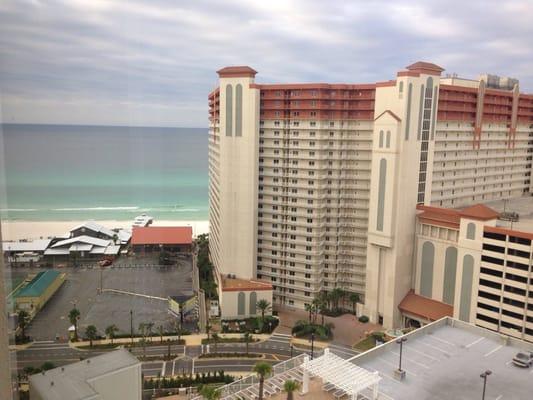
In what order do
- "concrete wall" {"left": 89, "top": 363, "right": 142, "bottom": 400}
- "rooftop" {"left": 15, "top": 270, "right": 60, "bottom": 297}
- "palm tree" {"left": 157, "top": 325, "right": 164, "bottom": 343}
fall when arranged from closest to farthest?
"rooftop" {"left": 15, "top": 270, "right": 60, "bottom": 297}
"concrete wall" {"left": 89, "top": 363, "right": 142, "bottom": 400}
"palm tree" {"left": 157, "top": 325, "right": 164, "bottom": 343}

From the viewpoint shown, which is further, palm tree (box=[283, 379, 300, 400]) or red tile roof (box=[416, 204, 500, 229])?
red tile roof (box=[416, 204, 500, 229])

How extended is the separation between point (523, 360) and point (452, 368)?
54.7 inches

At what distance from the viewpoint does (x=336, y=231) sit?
19266mm

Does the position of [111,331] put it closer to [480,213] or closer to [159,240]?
[159,240]

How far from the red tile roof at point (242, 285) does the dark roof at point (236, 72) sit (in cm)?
778

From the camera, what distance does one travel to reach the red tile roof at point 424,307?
1641 cm

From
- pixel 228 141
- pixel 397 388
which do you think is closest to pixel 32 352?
pixel 397 388

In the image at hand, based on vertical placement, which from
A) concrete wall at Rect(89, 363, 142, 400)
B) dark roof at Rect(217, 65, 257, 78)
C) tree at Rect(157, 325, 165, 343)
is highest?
dark roof at Rect(217, 65, 257, 78)

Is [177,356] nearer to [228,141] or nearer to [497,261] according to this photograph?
[228,141]

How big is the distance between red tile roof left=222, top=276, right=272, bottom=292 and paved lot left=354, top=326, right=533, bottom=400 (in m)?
8.45

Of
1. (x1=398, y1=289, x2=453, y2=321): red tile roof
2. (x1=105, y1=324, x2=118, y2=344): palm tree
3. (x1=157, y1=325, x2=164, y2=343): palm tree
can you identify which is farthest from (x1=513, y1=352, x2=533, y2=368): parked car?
(x1=105, y1=324, x2=118, y2=344): palm tree

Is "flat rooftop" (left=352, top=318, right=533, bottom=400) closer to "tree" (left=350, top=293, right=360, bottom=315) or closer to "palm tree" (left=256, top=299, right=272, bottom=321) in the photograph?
"palm tree" (left=256, top=299, right=272, bottom=321)

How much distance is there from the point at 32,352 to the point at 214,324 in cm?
1376

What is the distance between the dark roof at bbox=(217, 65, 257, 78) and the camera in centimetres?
1823
